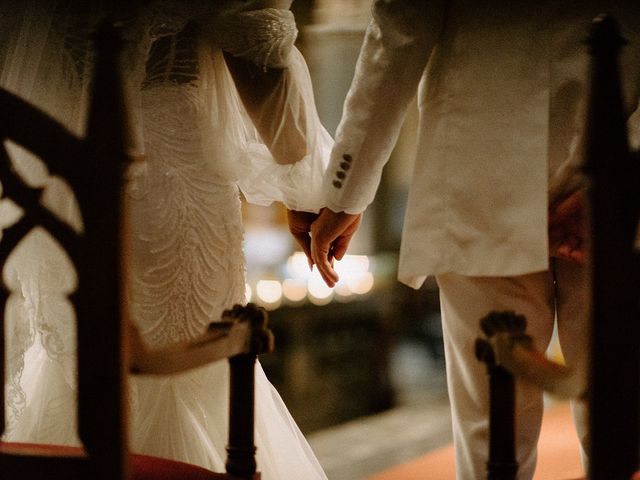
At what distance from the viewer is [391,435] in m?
4.47

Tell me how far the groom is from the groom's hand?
0.24 meters

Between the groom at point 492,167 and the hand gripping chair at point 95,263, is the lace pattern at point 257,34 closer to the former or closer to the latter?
the groom at point 492,167

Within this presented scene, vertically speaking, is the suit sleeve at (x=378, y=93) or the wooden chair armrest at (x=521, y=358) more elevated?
the suit sleeve at (x=378, y=93)

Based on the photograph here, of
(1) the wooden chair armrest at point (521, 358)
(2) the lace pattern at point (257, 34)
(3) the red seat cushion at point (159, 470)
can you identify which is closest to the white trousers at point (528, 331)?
(1) the wooden chair armrest at point (521, 358)

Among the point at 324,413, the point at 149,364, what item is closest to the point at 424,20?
the point at 149,364

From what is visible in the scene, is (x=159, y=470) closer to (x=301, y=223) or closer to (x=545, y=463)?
(x=301, y=223)

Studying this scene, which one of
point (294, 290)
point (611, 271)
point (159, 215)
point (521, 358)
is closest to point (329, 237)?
point (159, 215)

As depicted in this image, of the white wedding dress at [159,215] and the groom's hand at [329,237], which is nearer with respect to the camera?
the white wedding dress at [159,215]

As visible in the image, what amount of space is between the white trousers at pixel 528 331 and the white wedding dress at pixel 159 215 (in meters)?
0.49

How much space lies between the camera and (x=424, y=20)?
A: 1516mm

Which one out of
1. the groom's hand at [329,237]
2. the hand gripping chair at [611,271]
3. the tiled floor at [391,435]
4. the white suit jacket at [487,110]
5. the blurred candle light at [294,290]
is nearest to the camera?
the hand gripping chair at [611,271]

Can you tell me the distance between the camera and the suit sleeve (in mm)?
1524

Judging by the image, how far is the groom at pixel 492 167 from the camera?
1478 mm

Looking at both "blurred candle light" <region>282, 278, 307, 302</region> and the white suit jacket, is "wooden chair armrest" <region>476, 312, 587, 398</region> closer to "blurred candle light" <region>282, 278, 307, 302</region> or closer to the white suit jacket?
the white suit jacket
